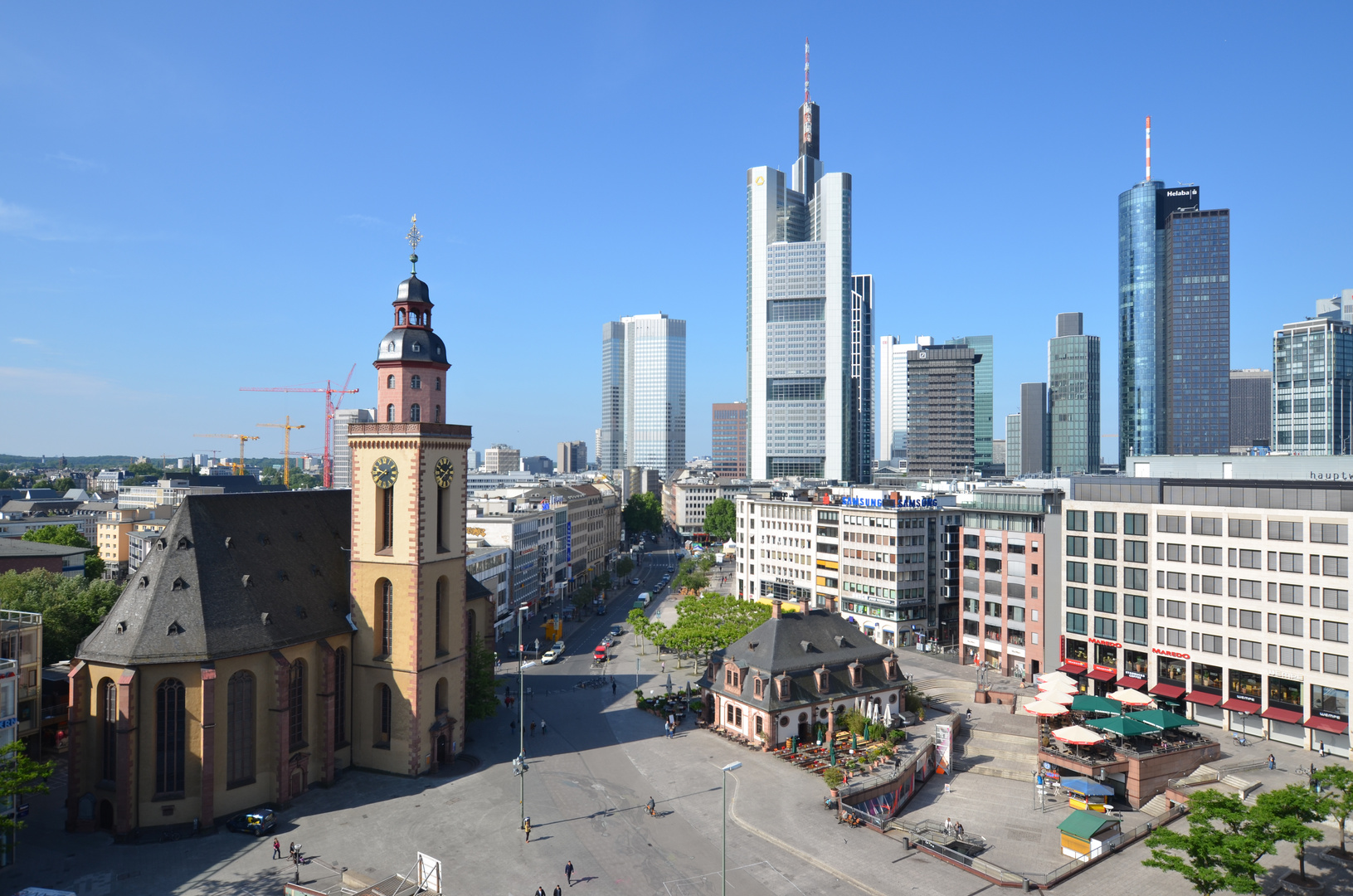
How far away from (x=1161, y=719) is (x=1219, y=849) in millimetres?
24199

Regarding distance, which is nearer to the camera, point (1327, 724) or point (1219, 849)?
point (1219, 849)

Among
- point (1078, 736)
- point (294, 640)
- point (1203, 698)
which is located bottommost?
point (1203, 698)

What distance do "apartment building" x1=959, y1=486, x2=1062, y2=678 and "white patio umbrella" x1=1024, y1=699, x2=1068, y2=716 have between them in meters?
23.4

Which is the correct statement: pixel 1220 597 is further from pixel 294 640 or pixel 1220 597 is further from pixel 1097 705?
pixel 294 640

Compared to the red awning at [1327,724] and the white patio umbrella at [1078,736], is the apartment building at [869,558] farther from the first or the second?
the white patio umbrella at [1078,736]

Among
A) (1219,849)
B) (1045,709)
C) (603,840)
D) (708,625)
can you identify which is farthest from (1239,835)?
(708,625)

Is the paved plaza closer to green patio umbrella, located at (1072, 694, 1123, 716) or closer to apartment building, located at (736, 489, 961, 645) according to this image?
green patio umbrella, located at (1072, 694, 1123, 716)

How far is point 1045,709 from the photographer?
219 ft

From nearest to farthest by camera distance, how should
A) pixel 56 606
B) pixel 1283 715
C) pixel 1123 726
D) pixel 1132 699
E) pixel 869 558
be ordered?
pixel 1123 726
pixel 1132 699
pixel 1283 715
pixel 56 606
pixel 869 558

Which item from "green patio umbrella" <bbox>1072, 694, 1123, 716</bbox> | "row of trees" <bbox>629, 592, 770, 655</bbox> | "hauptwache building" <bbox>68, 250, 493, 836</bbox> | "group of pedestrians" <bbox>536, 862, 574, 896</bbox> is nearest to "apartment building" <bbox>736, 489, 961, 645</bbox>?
"row of trees" <bbox>629, 592, 770, 655</bbox>

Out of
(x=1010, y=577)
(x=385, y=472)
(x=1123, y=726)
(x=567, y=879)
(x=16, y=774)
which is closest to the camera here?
(x=16, y=774)

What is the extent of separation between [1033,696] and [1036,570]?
14.9 metres

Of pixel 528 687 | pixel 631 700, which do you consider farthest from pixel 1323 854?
pixel 528 687

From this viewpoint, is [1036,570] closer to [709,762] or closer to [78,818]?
[709,762]
